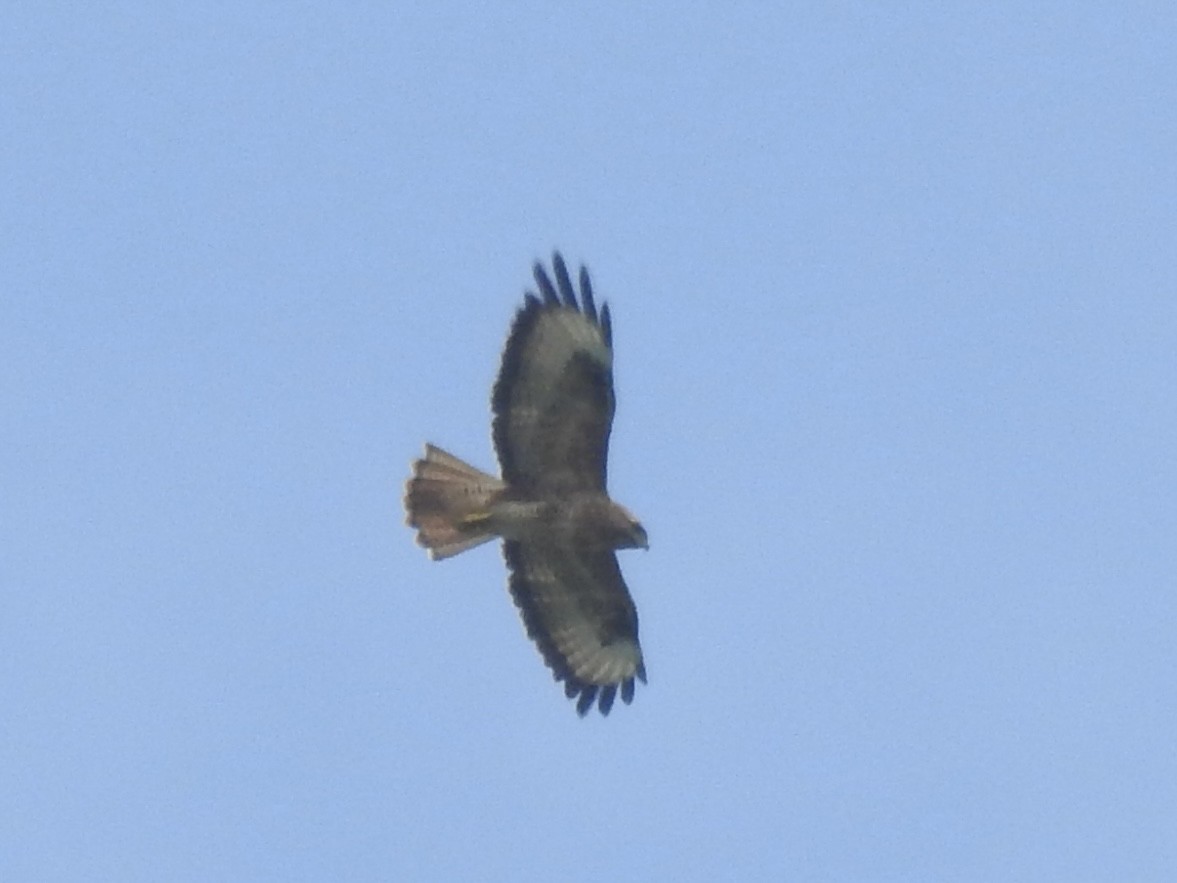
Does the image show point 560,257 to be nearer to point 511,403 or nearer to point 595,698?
point 511,403

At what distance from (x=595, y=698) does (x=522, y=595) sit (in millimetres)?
760

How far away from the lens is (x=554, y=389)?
740 inches

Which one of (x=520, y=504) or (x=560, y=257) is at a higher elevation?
(x=560, y=257)

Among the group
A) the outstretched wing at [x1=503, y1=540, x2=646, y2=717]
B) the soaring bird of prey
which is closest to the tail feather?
the soaring bird of prey

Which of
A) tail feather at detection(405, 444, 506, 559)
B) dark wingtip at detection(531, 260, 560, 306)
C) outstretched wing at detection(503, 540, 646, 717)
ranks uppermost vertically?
dark wingtip at detection(531, 260, 560, 306)

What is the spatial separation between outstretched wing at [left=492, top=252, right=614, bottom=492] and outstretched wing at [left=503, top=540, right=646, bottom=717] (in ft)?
2.24

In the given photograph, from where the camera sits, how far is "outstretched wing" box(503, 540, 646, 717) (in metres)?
19.5

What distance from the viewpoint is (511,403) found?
18.8 m

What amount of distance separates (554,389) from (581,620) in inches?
63.4

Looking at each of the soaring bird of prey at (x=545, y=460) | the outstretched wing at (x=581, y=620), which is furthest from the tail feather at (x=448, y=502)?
the outstretched wing at (x=581, y=620)

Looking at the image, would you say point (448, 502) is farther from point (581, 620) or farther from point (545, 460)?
point (581, 620)

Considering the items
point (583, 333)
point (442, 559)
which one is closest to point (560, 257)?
point (583, 333)

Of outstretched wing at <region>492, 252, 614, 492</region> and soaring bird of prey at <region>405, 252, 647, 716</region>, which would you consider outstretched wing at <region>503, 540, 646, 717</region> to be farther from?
outstretched wing at <region>492, 252, 614, 492</region>

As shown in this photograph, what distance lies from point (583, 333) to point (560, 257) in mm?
475
